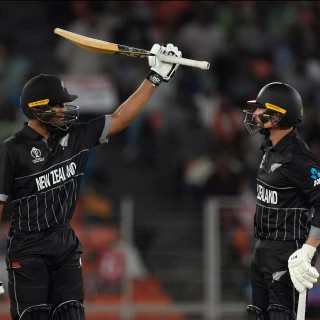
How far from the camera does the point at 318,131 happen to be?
1189 centimetres

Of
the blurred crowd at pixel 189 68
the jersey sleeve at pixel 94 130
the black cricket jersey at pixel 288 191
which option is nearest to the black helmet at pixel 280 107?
the black cricket jersey at pixel 288 191

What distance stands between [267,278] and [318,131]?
584cm

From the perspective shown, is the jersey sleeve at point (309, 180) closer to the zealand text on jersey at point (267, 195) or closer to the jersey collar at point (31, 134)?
the zealand text on jersey at point (267, 195)

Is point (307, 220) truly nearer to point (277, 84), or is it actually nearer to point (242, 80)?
point (277, 84)

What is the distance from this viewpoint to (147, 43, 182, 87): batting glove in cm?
642

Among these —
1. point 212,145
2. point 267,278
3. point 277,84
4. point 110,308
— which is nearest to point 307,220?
point 267,278

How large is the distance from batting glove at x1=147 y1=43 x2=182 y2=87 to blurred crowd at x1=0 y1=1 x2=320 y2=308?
4.55m

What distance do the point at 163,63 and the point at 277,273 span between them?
152 cm

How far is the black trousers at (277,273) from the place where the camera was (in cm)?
622

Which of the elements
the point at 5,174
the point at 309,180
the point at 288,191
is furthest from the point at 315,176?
the point at 5,174

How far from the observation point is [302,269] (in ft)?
19.6

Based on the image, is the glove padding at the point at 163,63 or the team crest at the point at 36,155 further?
the glove padding at the point at 163,63

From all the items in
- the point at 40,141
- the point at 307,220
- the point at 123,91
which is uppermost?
the point at 123,91

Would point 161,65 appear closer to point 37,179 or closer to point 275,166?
point 275,166
